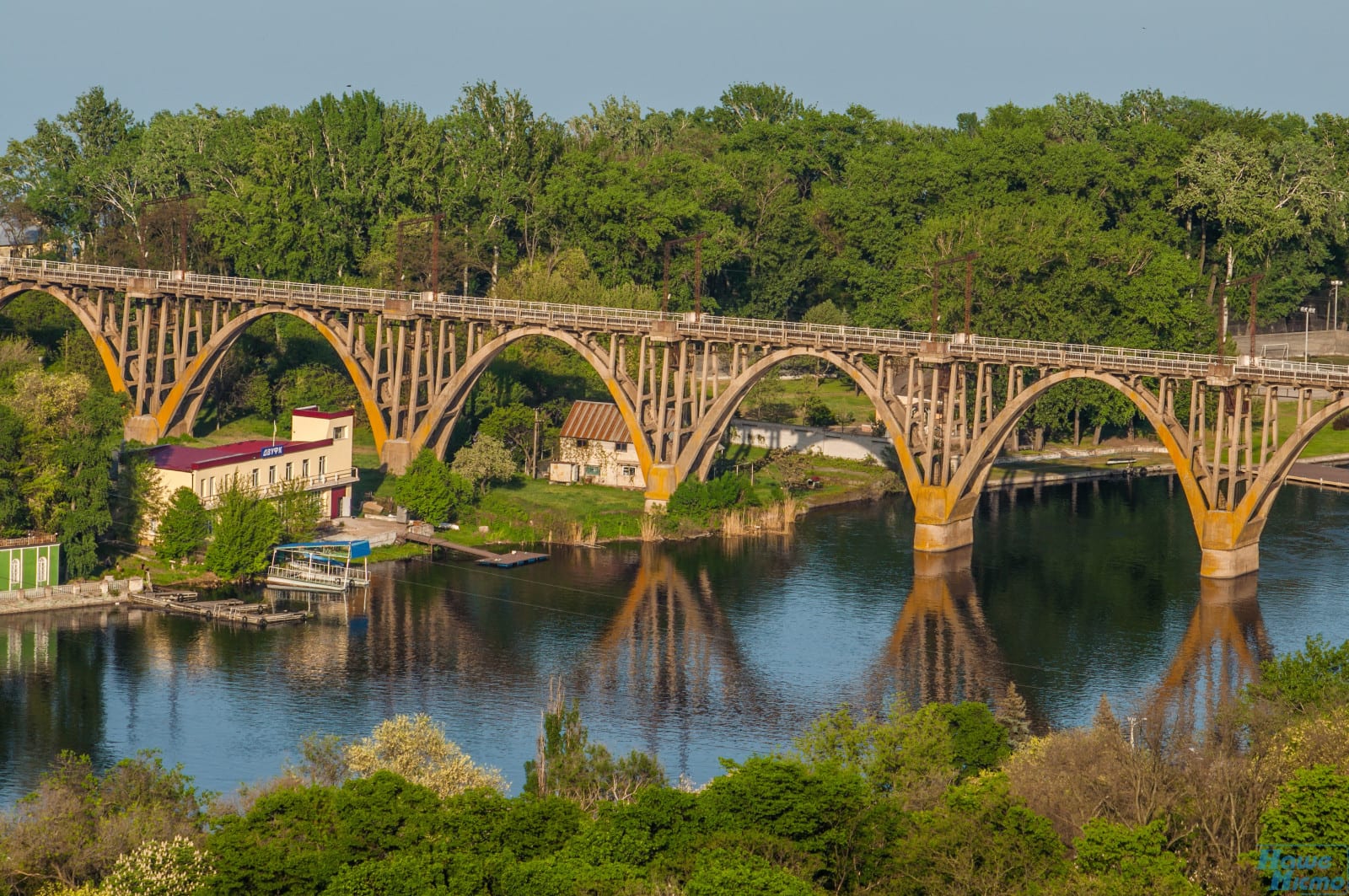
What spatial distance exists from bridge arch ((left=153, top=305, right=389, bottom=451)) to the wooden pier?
36.4 m

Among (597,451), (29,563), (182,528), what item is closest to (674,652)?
(182,528)

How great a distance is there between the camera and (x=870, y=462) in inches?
5571

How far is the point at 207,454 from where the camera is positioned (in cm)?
11325

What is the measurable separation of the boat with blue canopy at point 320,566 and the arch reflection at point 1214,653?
4328cm

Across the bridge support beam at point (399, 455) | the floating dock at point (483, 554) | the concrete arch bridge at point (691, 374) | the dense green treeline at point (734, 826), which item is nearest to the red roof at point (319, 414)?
the bridge support beam at point (399, 455)

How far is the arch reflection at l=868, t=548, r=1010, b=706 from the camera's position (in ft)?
291

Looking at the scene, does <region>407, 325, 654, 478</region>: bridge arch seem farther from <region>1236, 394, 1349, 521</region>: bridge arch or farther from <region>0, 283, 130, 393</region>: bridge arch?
<region>1236, 394, 1349, 521</region>: bridge arch

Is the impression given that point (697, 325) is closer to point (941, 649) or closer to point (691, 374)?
point (691, 374)

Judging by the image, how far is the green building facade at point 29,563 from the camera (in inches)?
3912

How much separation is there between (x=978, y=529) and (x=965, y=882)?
7155 centimetres

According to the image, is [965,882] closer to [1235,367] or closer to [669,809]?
[669,809]

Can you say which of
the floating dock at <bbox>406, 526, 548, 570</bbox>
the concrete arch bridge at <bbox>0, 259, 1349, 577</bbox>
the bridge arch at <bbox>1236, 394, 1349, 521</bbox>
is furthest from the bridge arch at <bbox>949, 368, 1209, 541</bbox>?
the floating dock at <bbox>406, 526, 548, 570</bbox>

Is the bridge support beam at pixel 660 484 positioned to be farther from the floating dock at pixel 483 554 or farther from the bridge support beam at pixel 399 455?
the bridge support beam at pixel 399 455

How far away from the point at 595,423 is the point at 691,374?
9.70 m
